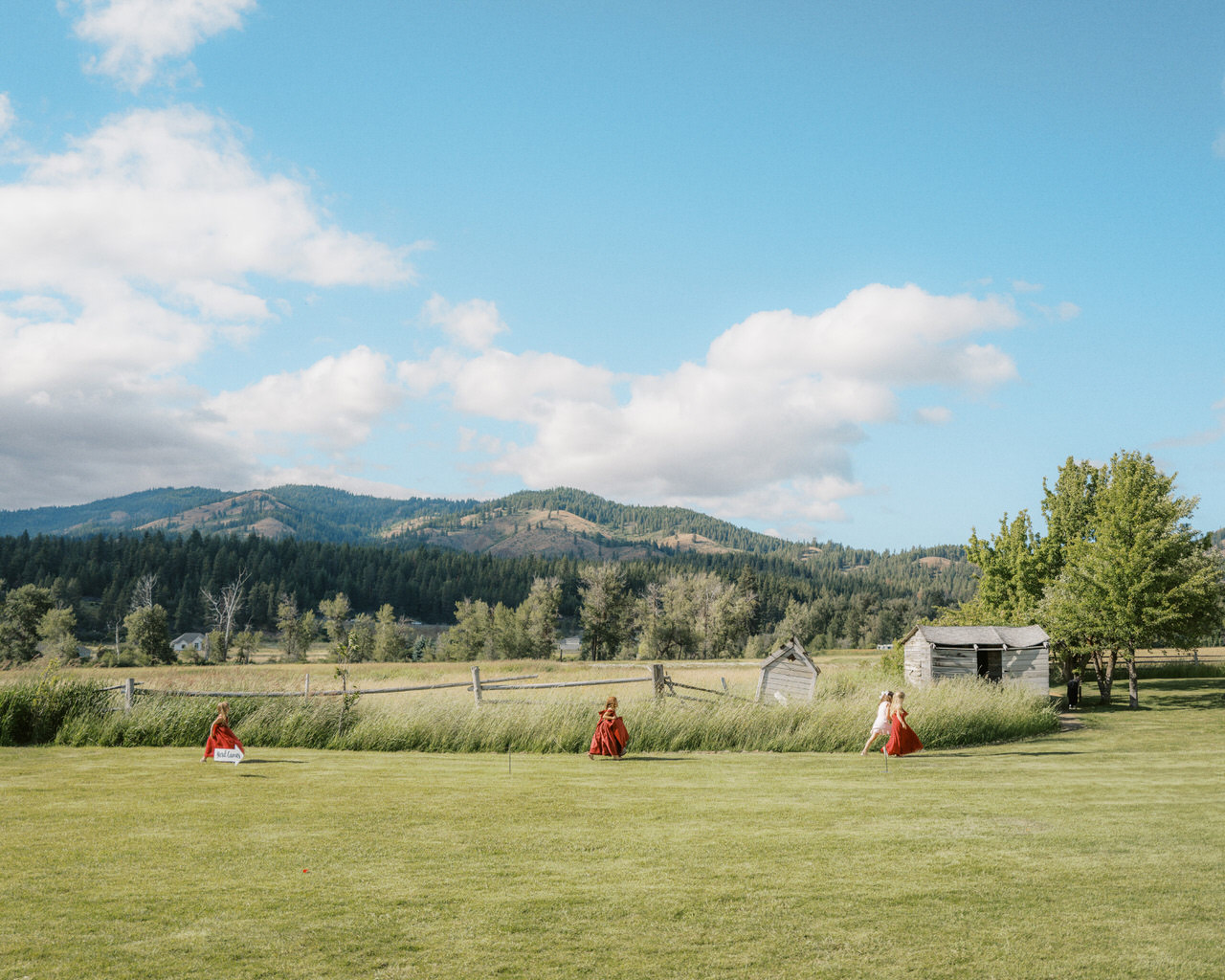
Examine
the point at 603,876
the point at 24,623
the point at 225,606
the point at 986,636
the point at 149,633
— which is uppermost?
the point at 986,636

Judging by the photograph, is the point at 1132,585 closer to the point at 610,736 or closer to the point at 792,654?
the point at 792,654

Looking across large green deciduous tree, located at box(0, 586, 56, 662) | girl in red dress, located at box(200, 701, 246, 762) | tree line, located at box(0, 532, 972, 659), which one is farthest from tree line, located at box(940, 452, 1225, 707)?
large green deciduous tree, located at box(0, 586, 56, 662)

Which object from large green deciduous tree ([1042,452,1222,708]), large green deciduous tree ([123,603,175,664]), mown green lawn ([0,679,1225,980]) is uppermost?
large green deciduous tree ([1042,452,1222,708])

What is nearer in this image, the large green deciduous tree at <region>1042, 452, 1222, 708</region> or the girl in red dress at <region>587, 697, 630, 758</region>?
the girl in red dress at <region>587, 697, 630, 758</region>

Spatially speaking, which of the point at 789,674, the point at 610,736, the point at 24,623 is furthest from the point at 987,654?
the point at 24,623

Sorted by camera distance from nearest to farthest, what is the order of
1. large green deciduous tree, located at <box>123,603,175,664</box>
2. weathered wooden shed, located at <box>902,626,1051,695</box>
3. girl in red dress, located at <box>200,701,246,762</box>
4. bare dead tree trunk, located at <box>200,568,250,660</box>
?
girl in red dress, located at <box>200,701,246,762</box>
weathered wooden shed, located at <box>902,626,1051,695</box>
large green deciduous tree, located at <box>123,603,175,664</box>
bare dead tree trunk, located at <box>200,568,250,660</box>

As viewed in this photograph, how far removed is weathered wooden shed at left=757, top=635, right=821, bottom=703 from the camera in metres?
25.7

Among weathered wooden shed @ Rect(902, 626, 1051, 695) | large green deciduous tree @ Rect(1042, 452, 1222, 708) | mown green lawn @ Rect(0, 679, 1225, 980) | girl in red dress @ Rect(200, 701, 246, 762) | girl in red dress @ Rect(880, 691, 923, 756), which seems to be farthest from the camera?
weathered wooden shed @ Rect(902, 626, 1051, 695)

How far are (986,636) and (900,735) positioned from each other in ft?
76.1

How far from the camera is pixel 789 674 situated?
1032 inches

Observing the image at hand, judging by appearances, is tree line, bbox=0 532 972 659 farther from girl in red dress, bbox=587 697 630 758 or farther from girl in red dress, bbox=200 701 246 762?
girl in red dress, bbox=200 701 246 762

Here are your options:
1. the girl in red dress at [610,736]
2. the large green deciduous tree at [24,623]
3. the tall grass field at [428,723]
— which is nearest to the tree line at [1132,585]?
the tall grass field at [428,723]

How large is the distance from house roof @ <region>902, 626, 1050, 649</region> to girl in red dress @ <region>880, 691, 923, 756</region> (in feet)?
72.3

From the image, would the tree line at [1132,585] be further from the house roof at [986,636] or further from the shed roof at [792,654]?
the shed roof at [792,654]
